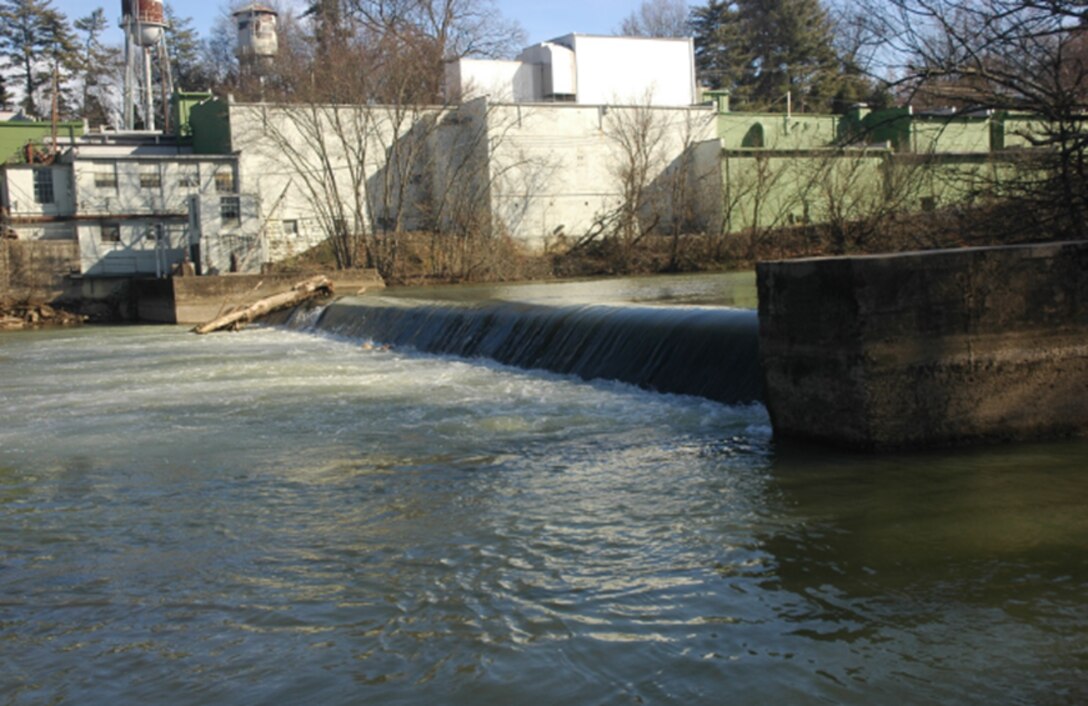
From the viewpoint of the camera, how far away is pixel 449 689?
14.7ft

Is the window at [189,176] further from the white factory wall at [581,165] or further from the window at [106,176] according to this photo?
the white factory wall at [581,165]

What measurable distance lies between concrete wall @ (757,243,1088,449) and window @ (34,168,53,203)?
36.7 metres

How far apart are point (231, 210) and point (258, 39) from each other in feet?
78.6

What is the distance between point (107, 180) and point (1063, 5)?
34970mm

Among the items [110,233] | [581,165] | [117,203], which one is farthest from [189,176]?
[581,165]

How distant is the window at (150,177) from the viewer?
38969 millimetres

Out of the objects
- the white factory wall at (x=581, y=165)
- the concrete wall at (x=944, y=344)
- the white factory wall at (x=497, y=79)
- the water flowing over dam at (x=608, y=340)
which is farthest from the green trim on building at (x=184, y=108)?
the concrete wall at (x=944, y=344)

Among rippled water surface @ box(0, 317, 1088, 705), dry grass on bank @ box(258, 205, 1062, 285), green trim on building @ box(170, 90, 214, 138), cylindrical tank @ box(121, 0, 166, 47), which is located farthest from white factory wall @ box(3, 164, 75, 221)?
rippled water surface @ box(0, 317, 1088, 705)

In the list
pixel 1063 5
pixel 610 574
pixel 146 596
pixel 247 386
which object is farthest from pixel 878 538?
pixel 247 386

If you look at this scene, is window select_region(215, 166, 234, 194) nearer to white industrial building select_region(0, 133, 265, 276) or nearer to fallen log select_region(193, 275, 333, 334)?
white industrial building select_region(0, 133, 265, 276)

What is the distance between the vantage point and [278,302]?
25.9 meters

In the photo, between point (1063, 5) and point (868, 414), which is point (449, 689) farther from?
point (1063, 5)

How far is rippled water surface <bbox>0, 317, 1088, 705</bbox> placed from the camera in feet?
15.0

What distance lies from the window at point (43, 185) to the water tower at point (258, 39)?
1825cm
